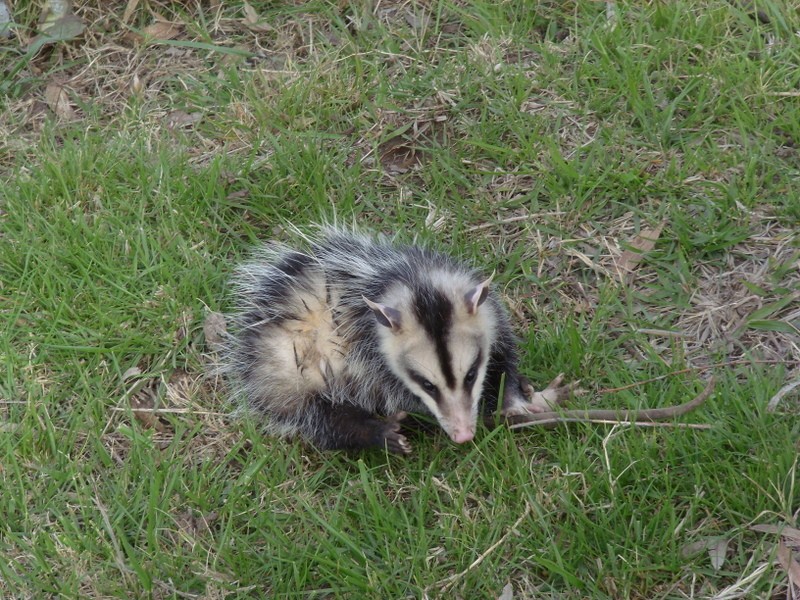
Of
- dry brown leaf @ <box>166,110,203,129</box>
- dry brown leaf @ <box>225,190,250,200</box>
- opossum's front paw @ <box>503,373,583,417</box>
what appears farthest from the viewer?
dry brown leaf @ <box>166,110,203,129</box>

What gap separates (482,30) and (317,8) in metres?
0.74

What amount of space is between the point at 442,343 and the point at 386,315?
184mm

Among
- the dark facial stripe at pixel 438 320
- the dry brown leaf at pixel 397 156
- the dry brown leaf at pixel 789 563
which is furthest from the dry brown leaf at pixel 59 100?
the dry brown leaf at pixel 789 563

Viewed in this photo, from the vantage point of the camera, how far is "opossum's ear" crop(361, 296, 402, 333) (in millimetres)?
2863

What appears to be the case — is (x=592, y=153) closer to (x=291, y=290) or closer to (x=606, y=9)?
(x=606, y=9)

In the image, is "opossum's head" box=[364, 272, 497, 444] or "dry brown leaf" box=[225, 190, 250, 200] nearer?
"opossum's head" box=[364, 272, 497, 444]

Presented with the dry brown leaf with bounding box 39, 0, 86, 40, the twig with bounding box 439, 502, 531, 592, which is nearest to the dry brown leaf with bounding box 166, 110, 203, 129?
the dry brown leaf with bounding box 39, 0, 86, 40

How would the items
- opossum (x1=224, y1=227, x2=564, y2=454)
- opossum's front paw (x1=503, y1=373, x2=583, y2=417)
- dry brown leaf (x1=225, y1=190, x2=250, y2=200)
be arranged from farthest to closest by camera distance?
dry brown leaf (x1=225, y1=190, x2=250, y2=200) → opossum's front paw (x1=503, y1=373, x2=583, y2=417) → opossum (x1=224, y1=227, x2=564, y2=454)

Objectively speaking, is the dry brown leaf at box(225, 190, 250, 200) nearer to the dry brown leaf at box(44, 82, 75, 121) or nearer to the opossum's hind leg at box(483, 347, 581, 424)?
the dry brown leaf at box(44, 82, 75, 121)

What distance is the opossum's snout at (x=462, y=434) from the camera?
276cm

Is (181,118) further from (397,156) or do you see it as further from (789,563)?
(789,563)

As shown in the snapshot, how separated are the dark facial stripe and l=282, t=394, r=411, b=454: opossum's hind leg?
0.93ft

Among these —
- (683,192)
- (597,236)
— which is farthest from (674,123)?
(597,236)

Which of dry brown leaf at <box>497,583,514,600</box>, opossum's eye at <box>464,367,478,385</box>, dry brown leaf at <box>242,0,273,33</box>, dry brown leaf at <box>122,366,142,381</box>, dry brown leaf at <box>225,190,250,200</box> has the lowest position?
dry brown leaf at <box>122,366,142,381</box>
